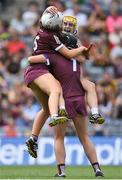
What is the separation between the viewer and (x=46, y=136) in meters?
20.9

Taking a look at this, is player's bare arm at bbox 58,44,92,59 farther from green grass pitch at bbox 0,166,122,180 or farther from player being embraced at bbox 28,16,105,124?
green grass pitch at bbox 0,166,122,180

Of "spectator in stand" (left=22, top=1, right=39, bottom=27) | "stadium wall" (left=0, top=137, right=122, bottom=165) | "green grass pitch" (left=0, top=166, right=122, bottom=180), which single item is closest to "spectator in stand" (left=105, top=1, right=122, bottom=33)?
"spectator in stand" (left=22, top=1, right=39, bottom=27)

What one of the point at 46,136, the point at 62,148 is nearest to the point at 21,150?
the point at 46,136

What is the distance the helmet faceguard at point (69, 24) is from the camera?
44.9 ft

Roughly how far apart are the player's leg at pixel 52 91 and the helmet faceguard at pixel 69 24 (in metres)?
0.80

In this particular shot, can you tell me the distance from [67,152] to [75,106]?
6.62 metres

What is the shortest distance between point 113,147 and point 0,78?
400 cm

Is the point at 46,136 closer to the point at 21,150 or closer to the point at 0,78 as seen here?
the point at 21,150

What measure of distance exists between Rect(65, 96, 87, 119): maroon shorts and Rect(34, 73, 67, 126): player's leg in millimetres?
341

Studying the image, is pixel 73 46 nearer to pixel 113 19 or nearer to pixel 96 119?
pixel 96 119

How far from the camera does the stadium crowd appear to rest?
21.6m

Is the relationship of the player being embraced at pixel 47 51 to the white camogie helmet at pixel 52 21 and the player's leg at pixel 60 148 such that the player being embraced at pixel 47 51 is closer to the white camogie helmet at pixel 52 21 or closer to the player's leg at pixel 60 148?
the white camogie helmet at pixel 52 21

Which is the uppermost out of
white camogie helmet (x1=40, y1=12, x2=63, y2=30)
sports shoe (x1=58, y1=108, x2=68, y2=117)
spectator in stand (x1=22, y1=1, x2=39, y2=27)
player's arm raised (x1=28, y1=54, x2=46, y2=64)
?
spectator in stand (x1=22, y1=1, x2=39, y2=27)

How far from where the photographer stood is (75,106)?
44.4 ft
